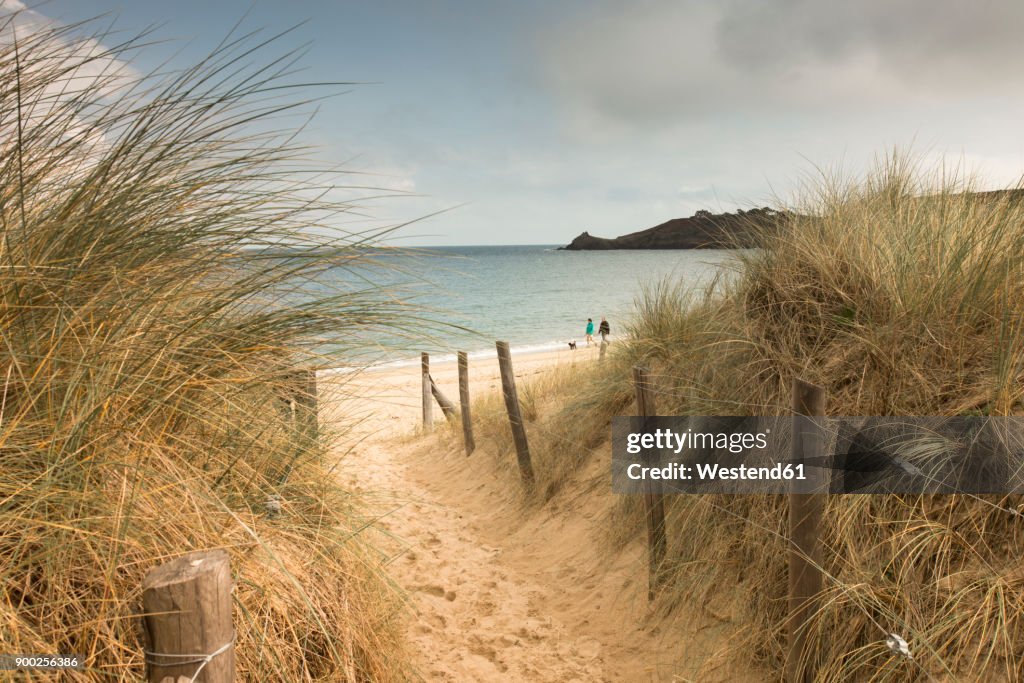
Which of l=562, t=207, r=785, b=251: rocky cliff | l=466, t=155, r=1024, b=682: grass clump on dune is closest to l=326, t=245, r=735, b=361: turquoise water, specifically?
l=562, t=207, r=785, b=251: rocky cliff

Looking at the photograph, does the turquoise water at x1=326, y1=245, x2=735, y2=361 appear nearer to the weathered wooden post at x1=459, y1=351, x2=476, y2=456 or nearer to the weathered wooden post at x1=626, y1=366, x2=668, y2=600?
the weathered wooden post at x1=459, y1=351, x2=476, y2=456

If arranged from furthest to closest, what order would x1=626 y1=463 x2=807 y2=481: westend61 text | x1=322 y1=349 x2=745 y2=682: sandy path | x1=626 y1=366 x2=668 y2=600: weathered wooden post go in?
x1=626 y1=366 x2=668 y2=600: weathered wooden post < x1=322 y1=349 x2=745 y2=682: sandy path < x1=626 y1=463 x2=807 y2=481: westend61 text

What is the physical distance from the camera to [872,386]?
345cm

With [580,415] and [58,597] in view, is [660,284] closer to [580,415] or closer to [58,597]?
[580,415]

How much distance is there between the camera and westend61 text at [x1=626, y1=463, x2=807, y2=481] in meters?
3.39

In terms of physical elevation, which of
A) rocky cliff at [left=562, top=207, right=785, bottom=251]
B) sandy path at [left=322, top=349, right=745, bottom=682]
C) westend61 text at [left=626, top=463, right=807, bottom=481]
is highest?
rocky cliff at [left=562, top=207, right=785, bottom=251]

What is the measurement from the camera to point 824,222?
4.81 metres

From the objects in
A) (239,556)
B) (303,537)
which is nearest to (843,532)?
(303,537)

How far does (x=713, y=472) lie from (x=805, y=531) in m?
1.13

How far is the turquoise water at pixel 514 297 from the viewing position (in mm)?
2771

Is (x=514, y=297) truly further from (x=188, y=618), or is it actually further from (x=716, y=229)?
(x=188, y=618)

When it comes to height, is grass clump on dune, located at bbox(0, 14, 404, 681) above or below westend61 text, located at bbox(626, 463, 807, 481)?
above

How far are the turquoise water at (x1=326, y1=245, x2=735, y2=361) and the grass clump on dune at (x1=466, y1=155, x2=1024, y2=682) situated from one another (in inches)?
38.4

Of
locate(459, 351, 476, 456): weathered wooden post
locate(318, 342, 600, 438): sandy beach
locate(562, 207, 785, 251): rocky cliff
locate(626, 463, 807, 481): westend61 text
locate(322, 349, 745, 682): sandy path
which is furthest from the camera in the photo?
locate(318, 342, 600, 438): sandy beach
